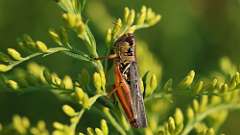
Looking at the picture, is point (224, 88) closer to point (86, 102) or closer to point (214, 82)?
point (214, 82)

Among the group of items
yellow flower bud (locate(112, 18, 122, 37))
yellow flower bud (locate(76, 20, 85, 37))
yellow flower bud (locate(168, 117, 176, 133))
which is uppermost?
yellow flower bud (locate(76, 20, 85, 37))

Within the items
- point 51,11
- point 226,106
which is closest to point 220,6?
point 51,11

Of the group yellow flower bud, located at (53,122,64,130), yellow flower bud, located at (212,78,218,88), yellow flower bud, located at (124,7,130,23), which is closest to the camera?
yellow flower bud, located at (53,122,64,130)

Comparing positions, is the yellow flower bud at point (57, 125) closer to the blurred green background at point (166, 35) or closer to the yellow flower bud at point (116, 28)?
the yellow flower bud at point (116, 28)

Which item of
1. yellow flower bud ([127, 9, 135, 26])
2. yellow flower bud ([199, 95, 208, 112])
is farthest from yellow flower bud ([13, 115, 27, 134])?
yellow flower bud ([199, 95, 208, 112])

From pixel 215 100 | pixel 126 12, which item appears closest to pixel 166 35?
pixel 215 100

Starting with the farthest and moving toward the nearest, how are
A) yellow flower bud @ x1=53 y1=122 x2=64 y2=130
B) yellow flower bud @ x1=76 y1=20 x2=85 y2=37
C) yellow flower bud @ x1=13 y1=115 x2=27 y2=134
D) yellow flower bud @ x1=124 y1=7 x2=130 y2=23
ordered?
yellow flower bud @ x1=13 y1=115 x2=27 y2=134, yellow flower bud @ x1=124 y1=7 x2=130 y2=23, yellow flower bud @ x1=76 y1=20 x2=85 y2=37, yellow flower bud @ x1=53 y1=122 x2=64 y2=130

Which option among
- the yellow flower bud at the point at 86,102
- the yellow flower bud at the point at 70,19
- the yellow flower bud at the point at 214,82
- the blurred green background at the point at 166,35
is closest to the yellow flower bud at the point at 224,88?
the yellow flower bud at the point at 214,82

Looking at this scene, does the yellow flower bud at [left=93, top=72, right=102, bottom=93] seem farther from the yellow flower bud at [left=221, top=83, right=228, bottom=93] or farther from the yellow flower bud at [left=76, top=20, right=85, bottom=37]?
the yellow flower bud at [left=221, top=83, right=228, bottom=93]

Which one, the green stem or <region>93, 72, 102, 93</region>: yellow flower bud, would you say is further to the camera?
the green stem

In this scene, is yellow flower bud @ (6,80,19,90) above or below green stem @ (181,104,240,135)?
above
